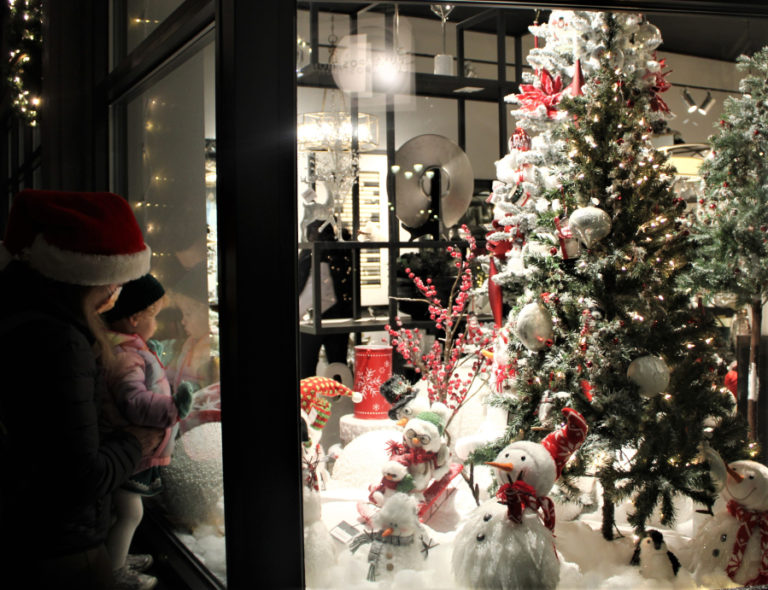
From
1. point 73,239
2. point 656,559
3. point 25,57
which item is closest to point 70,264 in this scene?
point 73,239

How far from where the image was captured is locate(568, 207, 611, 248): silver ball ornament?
1.79 metres

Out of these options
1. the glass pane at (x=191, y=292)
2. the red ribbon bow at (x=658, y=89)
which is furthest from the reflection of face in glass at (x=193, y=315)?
the red ribbon bow at (x=658, y=89)

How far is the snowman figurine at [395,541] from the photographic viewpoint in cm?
172

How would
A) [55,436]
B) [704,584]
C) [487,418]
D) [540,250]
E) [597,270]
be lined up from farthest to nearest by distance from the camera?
[487,418]
[540,250]
[597,270]
[704,584]
[55,436]

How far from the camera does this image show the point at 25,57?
1.46m

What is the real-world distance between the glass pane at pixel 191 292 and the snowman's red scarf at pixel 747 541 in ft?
3.88

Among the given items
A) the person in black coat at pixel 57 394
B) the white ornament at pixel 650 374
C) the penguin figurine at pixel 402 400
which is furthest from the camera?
the penguin figurine at pixel 402 400

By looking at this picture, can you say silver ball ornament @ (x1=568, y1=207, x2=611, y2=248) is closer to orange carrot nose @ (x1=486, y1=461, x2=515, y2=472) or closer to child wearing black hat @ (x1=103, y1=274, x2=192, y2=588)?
Result: orange carrot nose @ (x1=486, y1=461, x2=515, y2=472)

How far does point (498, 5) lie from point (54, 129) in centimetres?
97

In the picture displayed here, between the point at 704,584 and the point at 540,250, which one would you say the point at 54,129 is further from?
the point at 704,584

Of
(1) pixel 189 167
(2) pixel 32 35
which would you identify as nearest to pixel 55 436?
(1) pixel 189 167

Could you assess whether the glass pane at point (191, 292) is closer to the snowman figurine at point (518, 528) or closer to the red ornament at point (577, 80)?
the snowman figurine at point (518, 528)

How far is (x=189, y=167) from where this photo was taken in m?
1.39

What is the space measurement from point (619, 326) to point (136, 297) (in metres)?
1.20
